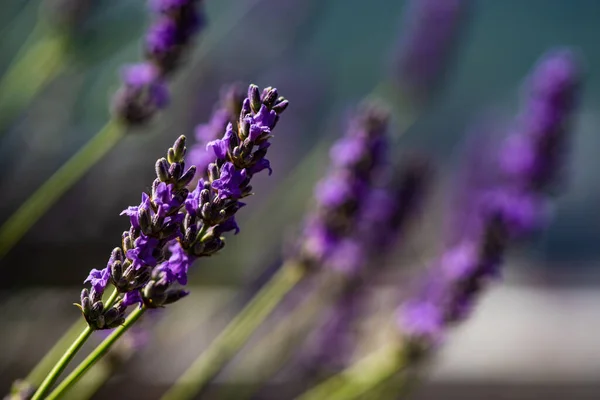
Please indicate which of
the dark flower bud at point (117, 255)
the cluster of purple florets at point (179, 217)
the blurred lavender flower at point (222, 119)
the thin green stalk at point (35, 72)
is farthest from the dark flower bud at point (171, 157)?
the thin green stalk at point (35, 72)

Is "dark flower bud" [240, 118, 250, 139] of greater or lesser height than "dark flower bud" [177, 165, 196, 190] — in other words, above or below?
above

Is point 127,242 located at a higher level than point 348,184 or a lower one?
lower

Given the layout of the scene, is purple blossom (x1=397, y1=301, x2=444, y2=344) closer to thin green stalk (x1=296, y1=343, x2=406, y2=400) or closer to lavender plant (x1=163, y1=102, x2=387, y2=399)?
thin green stalk (x1=296, y1=343, x2=406, y2=400)

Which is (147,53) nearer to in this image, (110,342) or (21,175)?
(110,342)

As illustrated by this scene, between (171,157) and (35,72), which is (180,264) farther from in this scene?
(35,72)

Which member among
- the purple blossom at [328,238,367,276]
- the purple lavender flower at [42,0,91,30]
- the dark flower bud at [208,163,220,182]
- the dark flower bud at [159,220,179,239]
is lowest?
the dark flower bud at [159,220,179,239]

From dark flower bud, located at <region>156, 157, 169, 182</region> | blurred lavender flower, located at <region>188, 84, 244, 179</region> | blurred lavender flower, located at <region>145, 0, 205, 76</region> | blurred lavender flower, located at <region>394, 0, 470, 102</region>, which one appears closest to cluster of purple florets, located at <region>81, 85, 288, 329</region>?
dark flower bud, located at <region>156, 157, 169, 182</region>

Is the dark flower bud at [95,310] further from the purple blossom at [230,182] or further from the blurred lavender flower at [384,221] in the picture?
the blurred lavender flower at [384,221]

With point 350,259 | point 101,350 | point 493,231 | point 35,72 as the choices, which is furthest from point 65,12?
point 101,350
